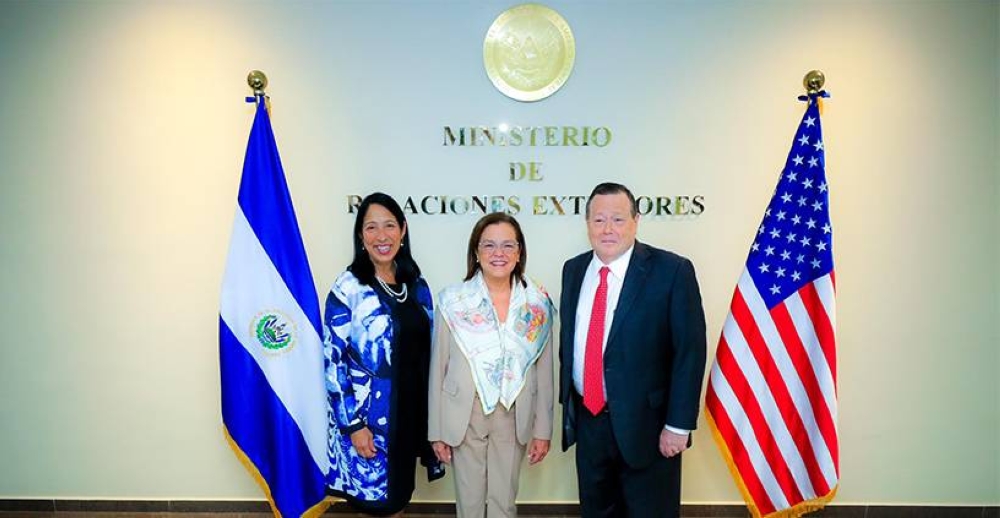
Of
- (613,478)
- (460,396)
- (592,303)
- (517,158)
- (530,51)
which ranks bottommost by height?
(613,478)

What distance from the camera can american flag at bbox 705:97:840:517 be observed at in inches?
82.0

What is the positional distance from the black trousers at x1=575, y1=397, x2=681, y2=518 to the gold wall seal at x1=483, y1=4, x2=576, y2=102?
153cm

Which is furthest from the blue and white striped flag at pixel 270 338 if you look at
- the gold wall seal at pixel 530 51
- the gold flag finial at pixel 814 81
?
the gold flag finial at pixel 814 81

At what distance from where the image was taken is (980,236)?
2.40 metres

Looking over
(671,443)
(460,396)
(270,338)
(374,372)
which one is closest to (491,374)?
(460,396)

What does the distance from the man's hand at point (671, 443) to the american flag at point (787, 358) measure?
0.55m

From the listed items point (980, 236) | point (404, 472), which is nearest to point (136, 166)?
point (404, 472)

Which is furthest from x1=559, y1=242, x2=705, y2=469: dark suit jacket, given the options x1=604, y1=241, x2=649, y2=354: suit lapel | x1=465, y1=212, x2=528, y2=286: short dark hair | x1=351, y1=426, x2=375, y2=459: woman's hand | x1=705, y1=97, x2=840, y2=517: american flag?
x1=351, y1=426, x2=375, y2=459: woman's hand

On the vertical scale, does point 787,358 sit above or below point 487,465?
above

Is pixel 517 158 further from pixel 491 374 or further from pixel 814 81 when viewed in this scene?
pixel 814 81

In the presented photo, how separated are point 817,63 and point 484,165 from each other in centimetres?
171

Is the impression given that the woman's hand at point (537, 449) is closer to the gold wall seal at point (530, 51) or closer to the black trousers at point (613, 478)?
the black trousers at point (613, 478)

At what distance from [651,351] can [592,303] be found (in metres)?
0.27

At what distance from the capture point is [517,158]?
2.44 meters
